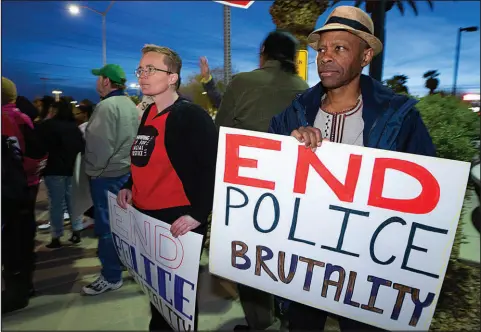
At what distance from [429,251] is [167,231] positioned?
1.14 meters

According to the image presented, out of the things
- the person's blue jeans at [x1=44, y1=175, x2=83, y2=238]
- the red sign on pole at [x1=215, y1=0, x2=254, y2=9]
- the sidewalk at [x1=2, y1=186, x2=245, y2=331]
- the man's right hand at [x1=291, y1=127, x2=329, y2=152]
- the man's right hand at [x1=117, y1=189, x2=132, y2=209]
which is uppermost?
the red sign on pole at [x1=215, y1=0, x2=254, y2=9]

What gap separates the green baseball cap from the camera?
286cm

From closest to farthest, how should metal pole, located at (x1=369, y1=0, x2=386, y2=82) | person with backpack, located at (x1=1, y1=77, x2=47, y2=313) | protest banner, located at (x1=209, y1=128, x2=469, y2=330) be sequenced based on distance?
protest banner, located at (x1=209, y1=128, x2=469, y2=330)
person with backpack, located at (x1=1, y1=77, x2=47, y2=313)
metal pole, located at (x1=369, y1=0, x2=386, y2=82)

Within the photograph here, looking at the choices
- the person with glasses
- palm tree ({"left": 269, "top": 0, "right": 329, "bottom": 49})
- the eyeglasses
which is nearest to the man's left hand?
the person with glasses

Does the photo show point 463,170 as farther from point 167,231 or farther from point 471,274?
point 471,274

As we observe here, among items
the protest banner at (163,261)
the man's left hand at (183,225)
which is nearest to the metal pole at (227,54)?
the protest banner at (163,261)

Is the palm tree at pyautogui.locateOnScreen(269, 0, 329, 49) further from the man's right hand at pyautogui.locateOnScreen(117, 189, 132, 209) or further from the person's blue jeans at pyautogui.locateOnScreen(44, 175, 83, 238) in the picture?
the person's blue jeans at pyautogui.locateOnScreen(44, 175, 83, 238)

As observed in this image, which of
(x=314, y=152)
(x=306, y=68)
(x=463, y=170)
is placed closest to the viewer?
(x=463, y=170)

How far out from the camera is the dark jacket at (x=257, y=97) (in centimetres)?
234

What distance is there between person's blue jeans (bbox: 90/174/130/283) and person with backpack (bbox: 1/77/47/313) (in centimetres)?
46

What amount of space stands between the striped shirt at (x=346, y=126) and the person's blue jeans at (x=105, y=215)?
1.86 metres

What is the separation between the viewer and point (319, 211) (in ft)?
4.87

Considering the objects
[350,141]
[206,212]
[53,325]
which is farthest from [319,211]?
[53,325]

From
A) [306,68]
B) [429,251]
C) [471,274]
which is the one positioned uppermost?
[306,68]
